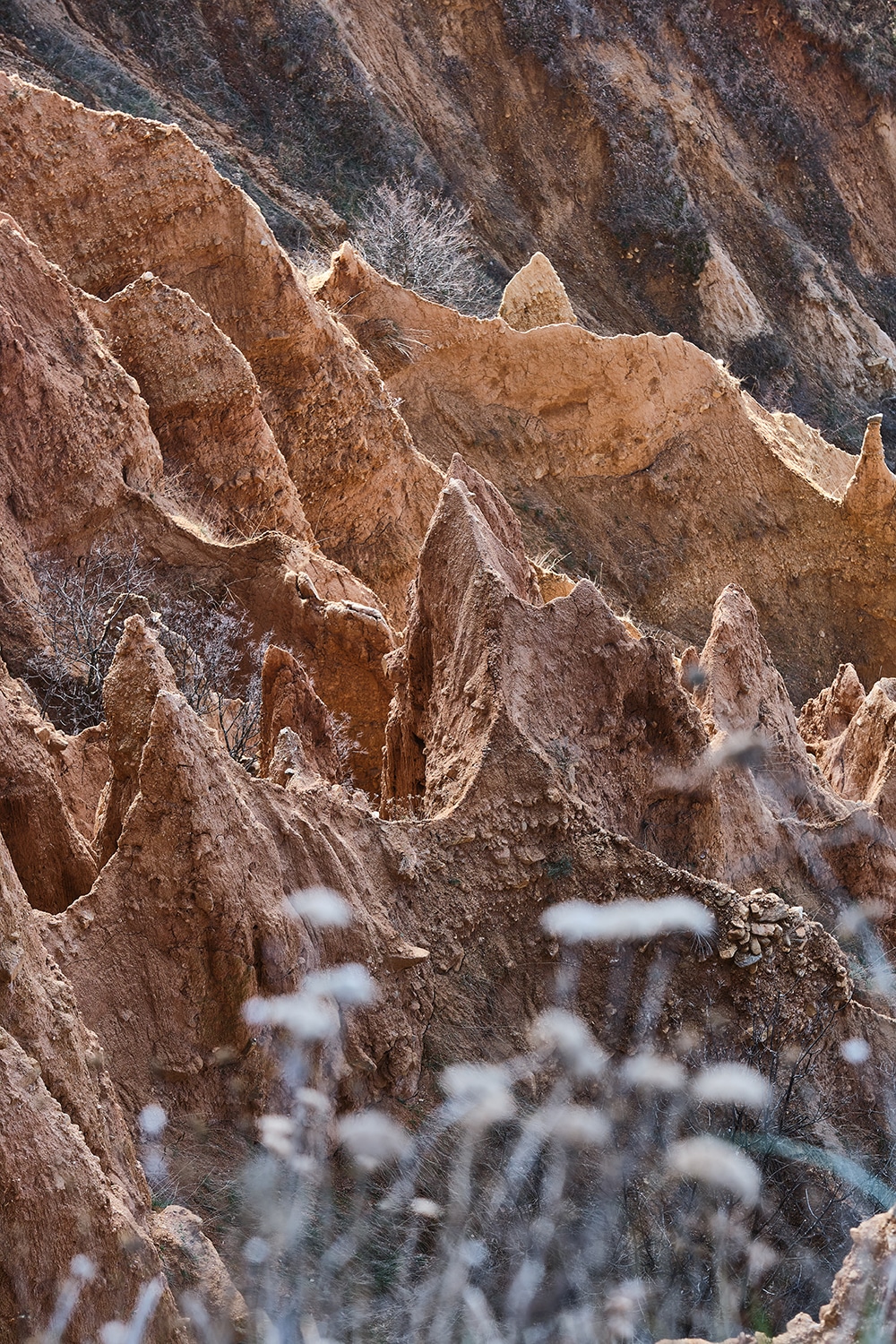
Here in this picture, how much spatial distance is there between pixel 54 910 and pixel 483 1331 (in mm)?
2521

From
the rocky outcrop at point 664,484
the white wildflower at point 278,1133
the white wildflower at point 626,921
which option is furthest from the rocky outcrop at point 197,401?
the white wildflower at point 278,1133

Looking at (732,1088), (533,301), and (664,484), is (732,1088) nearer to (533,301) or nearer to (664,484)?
(664,484)

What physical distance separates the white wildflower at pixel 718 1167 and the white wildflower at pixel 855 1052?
110 cm

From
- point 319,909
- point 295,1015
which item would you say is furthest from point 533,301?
point 295,1015

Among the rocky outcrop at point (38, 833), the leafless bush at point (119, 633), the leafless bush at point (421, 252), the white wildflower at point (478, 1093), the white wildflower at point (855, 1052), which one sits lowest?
the leafless bush at point (421, 252)

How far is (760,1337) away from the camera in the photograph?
12.4ft

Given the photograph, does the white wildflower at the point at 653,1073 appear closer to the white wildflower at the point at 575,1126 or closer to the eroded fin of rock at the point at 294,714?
the white wildflower at the point at 575,1126

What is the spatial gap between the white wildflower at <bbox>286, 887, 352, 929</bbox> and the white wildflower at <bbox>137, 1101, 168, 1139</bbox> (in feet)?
2.91

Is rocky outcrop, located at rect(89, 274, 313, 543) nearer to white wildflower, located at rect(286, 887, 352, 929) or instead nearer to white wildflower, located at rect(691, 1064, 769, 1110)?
white wildflower, located at rect(286, 887, 352, 929)

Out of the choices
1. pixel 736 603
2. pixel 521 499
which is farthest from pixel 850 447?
pixel 736 603

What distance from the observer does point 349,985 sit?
5.51m

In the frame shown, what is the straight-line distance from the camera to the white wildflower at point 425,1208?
16.4 ft

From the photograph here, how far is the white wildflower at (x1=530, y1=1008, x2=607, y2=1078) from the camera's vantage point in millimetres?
5914

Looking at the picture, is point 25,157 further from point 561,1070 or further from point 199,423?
point 561,1070
